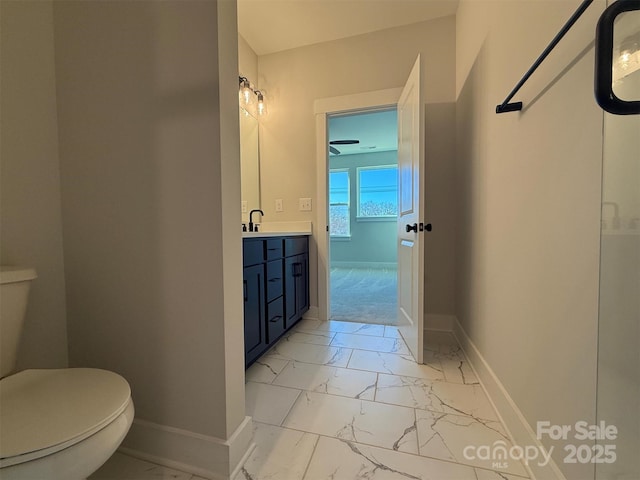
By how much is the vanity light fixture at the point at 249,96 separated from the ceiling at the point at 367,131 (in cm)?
113

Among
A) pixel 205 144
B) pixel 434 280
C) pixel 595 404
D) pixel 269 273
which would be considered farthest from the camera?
pixel 434 280

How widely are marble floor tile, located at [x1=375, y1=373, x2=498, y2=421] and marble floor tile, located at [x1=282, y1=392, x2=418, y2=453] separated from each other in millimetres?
84

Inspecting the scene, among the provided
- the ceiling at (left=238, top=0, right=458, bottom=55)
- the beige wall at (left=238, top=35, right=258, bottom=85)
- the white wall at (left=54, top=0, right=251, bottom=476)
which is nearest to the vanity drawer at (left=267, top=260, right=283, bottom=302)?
the white wall at (left=54, top=0, right=251, bottom=476)

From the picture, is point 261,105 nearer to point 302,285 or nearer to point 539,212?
point 302,285

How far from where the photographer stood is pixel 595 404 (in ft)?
2.21

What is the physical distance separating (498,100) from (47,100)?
6.51 feet

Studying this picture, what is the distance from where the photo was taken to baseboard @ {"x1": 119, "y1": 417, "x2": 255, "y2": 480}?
0.92 metres

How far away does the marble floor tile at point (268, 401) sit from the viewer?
1229mm

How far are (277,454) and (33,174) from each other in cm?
144

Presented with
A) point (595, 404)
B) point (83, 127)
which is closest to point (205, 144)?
point (83, 127)

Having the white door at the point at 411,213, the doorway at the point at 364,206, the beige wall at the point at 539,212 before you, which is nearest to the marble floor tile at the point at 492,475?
the beige wall at the point at 539,212

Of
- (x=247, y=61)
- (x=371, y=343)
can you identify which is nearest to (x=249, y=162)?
(x=247, y=61)

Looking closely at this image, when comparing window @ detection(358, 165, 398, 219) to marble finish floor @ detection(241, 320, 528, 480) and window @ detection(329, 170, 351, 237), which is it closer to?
window @ detection(329, 170, 351, 237)

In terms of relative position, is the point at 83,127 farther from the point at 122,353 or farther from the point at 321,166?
the point at 321,166
